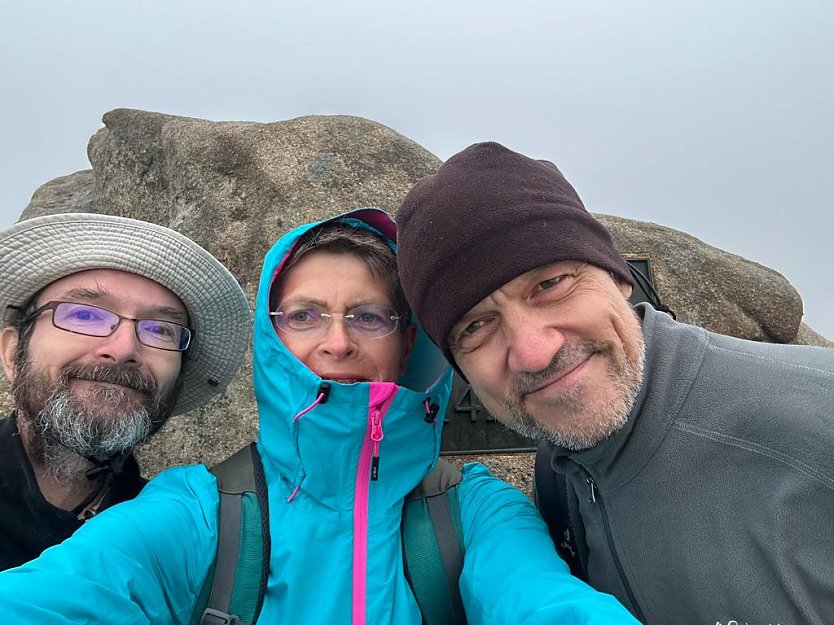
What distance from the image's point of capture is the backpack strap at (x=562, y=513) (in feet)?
5.57

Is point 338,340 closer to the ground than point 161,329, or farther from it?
farther from it

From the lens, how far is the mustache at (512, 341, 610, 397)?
4.97 ft

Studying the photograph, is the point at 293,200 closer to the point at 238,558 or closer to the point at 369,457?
the point at 369,457

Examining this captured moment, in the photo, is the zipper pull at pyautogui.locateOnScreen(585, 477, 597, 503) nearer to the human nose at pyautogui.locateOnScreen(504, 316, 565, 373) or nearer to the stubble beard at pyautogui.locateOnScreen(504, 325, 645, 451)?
the stubble beard at pyautogui.locateOnScreen(504, 325, 645, 451)

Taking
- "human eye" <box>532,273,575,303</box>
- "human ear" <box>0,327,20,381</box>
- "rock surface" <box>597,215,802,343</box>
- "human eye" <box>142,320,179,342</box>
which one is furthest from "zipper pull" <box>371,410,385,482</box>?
"rock surface" <box>597,215,802,343</box>

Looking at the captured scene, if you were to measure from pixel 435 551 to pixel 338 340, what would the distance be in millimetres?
827

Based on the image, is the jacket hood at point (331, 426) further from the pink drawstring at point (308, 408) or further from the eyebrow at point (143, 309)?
the eyebrow at point (143, 309)

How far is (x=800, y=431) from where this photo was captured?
4.15 ft

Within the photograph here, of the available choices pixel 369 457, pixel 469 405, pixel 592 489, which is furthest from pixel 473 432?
pixel 592 489

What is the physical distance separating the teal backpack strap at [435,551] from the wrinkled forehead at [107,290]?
147cm

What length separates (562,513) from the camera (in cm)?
184

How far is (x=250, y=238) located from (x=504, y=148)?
3026mm

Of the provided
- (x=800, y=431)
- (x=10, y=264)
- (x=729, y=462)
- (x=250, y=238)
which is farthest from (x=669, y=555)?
(x=250, y=238)

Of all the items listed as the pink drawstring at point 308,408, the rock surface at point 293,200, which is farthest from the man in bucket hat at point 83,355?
the rock surface at point 293,200
